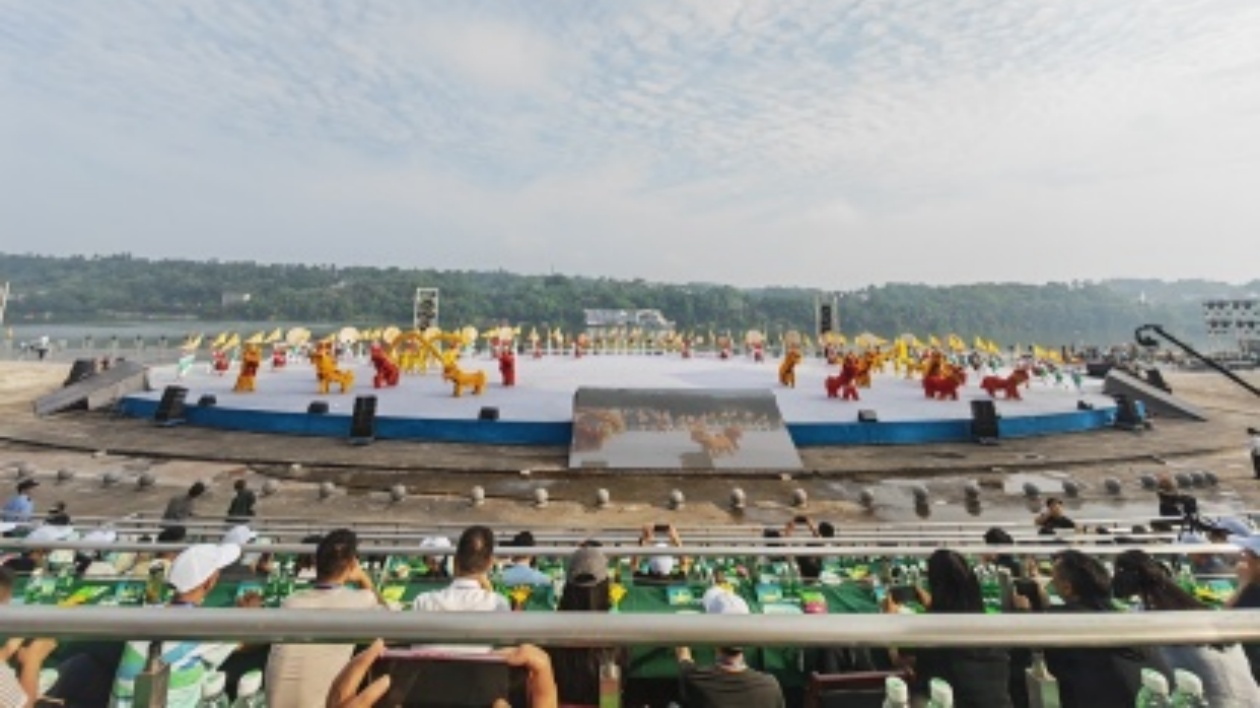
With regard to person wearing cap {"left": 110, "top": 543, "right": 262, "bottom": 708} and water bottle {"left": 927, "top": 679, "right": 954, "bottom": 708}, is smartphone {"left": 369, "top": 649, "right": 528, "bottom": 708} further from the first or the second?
water bottle {"left": 927, "top": 679, "right": 954, "bottom": 708}

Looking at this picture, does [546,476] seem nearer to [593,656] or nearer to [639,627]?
[593,656]

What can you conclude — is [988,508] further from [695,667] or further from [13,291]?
[13,291]

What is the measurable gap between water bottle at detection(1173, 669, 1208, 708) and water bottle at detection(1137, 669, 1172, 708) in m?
0.03

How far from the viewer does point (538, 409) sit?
15305 mm

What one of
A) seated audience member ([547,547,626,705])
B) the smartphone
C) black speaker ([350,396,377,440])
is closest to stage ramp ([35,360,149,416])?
black speaker ([350,396,377,440])

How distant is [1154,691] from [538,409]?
14.0 m

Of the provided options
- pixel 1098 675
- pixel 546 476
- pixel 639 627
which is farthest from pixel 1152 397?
pixel 639 627

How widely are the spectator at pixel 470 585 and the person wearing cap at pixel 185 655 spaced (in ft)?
2.43

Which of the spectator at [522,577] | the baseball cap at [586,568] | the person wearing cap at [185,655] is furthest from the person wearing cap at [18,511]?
the baseball cap at [586,568]

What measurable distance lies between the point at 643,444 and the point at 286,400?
34.5 ft

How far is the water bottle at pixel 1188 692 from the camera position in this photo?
1.79 m

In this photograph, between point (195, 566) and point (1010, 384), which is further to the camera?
point (1010, 384)

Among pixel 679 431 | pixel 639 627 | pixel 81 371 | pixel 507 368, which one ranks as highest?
pixel 639 627

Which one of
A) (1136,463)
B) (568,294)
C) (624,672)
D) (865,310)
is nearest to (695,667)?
(624,672)
